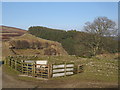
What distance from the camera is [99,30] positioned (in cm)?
4366

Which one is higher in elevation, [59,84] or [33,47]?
[33,47]

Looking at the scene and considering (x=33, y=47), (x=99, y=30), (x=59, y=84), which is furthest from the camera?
(x=33, y=47)

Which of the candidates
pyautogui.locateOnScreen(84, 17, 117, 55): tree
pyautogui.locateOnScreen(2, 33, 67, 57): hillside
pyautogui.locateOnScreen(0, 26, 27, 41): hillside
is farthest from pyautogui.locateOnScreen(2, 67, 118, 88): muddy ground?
pyautogui.locateOnScreen(0, 26, 27, 41): hillside

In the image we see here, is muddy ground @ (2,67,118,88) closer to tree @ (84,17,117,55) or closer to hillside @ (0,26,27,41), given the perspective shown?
tree @ (84,17,117,55)

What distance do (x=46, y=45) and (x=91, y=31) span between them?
91.2ft

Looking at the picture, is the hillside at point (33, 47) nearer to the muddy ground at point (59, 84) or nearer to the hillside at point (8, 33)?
the hillside at point (8, 33)

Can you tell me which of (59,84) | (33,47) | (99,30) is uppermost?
(99,30)

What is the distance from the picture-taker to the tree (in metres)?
42.9

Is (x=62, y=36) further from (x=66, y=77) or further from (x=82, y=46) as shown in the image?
(x=66, y=77)

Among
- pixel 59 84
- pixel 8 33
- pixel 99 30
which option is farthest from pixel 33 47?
pixel 59 84

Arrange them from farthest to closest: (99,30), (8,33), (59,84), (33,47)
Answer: (8,33), (33,47), (99,30), (59,84)

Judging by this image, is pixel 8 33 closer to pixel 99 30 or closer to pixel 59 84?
pixel 99 30

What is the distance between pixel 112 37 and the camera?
4225 cm

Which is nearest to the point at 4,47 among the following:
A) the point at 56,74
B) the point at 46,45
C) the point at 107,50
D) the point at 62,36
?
the point at 46,45
